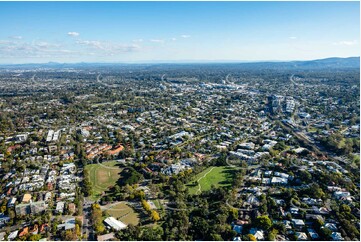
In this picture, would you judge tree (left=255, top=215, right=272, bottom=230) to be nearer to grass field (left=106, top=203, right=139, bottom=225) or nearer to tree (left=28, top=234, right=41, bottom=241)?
grass field (left=106, top=203, right=139, bottom=225)

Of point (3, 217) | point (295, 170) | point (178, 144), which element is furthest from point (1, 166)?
point (295, 170)

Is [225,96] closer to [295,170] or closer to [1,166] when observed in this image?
[295,170]

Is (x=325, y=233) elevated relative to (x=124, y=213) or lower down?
elevated

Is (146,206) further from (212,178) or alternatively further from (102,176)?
(102,176)

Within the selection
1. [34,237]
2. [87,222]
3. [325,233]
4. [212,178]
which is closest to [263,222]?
[325,233]

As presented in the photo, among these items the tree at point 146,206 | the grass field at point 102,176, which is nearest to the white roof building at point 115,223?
the tree at point 146,206

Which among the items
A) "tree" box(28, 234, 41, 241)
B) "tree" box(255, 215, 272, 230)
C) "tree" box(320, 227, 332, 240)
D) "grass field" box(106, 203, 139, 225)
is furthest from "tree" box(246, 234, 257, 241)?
"tree" box(28, 234, 41, 241)
